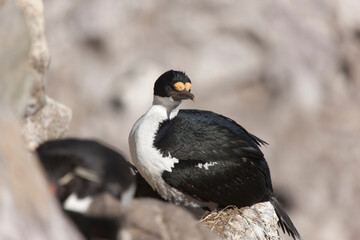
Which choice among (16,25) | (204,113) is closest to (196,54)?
(204,113)

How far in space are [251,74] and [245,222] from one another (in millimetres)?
14404

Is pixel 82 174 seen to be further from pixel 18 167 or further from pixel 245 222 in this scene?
pixel 245 222

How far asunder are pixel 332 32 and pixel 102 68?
24.7 ft

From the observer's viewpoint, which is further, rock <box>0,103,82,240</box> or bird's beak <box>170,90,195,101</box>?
bird's beak <box>170,90,195,101</box>

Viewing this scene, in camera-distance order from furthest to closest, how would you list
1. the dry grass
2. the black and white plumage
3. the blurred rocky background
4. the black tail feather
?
1. the blurred rocky background
2. the black tail feather
3. the dry grass
4. the black and white plumage

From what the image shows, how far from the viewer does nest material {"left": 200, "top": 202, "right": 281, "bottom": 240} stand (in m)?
7.77

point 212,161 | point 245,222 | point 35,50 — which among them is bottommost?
point 245,222

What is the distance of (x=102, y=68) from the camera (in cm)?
2297

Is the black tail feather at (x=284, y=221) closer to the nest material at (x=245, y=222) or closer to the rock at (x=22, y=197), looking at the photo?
the nest material at (x=245, y=222)

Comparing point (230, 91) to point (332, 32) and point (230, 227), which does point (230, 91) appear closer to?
point (332, 32)

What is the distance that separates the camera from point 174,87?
8.57 metres

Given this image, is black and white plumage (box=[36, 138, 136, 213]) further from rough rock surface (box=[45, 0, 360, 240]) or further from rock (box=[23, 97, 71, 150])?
rough rock surface (box=[45, 0, 360, 240])

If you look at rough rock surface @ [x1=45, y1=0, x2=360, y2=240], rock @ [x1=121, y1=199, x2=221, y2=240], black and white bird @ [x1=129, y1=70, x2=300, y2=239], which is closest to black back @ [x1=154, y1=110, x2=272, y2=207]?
black and white bird @ [x1=129, y1=70, x2=300, y2=239]

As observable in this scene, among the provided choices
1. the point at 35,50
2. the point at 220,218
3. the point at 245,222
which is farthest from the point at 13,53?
the point at 245,222
